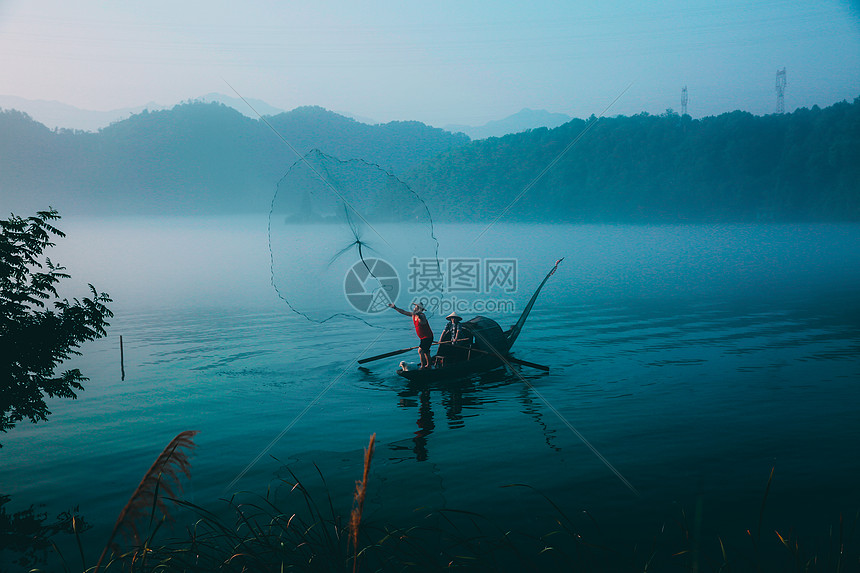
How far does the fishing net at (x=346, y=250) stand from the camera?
1703 centimetres

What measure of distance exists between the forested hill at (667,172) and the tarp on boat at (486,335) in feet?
472

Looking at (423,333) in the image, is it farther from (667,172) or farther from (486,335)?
(667,172)

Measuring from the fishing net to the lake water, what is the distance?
66 cm

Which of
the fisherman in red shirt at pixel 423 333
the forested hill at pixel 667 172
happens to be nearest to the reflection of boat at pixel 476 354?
the fisherman in red shirt at pixel 423 333

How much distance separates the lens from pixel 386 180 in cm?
1844

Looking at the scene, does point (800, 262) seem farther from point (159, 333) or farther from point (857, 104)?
point (857, 104)

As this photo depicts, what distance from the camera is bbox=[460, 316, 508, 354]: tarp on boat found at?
20.9 meters

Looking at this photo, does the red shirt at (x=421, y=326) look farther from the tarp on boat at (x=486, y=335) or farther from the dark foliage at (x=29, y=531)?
the dark foliage at (x=29, y=531)

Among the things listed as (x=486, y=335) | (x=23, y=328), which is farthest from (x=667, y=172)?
(x=23, y=328)

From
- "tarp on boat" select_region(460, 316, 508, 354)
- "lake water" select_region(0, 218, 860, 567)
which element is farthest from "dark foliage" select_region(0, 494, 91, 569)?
"tarp on boat" select_region(460, 316, 508, 354)

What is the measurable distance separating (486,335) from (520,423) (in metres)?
5.18

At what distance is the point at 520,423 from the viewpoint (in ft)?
54.3

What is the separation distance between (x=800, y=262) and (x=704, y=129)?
111m

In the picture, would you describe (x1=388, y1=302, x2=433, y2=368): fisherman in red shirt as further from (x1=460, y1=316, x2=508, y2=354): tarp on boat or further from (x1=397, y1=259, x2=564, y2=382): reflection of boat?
(x1=460, y1=316, x2=508, y2=354): tarp on boat
